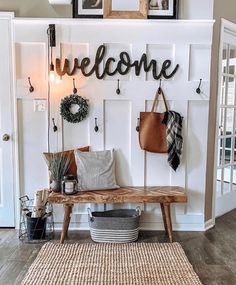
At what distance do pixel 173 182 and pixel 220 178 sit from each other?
0.80 m

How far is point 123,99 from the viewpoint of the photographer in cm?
316

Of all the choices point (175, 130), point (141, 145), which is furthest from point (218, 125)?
point (141, 145)

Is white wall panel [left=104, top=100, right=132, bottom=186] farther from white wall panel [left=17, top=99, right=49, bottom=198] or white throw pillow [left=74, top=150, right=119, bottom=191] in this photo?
white wall panel [left=17, top=99, right=49, bottom=198]

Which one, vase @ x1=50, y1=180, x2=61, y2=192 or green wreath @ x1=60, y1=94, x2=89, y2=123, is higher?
green wreath @ x1=60, y1=94, x2=89, y2=123

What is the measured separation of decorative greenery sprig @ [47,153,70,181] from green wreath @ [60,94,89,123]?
390 millimetres

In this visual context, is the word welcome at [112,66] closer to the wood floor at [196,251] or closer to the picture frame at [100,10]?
the picture frame at [100,10]

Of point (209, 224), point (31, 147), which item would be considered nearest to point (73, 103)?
point (31, 147)

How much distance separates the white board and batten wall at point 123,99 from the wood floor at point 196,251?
21 centimetres

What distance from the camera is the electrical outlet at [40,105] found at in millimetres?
3150

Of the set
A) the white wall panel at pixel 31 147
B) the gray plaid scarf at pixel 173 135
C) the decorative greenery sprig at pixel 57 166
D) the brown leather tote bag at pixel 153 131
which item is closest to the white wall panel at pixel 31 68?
the white wall panel at pixel 31 147

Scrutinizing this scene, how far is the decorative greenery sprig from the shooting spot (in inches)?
119

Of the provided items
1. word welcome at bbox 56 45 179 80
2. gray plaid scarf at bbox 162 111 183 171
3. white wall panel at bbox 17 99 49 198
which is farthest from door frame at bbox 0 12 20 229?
gray plaid scarf at bbox 162 111 183 171

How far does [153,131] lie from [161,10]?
1.16 meters

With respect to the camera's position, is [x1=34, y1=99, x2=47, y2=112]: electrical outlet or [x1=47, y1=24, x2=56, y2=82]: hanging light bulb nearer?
[x1=47, y1=24, x2=56, y2=82]: hanging light bulb
